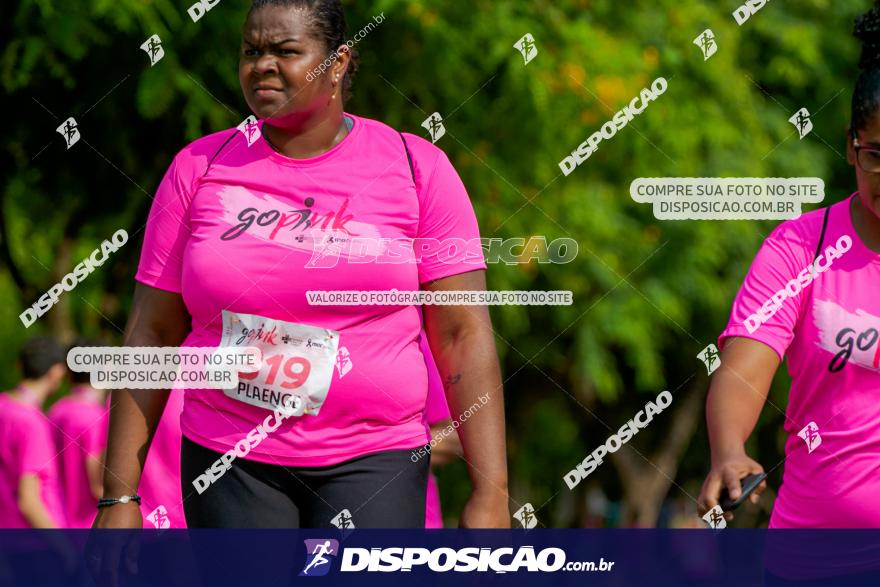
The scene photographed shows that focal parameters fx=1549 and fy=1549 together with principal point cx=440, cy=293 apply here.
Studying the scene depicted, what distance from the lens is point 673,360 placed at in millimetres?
11922

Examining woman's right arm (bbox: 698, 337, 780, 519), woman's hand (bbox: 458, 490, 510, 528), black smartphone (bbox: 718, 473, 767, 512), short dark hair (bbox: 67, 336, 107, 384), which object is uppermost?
short dark hair (bbox: 67, 336, 107, 384)

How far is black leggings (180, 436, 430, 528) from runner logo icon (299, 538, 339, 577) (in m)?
0.05

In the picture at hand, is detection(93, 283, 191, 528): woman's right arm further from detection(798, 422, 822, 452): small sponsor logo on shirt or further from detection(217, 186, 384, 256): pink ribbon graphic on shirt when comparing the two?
detection(798, 422, 822, 452): small sponsor logo on shirt

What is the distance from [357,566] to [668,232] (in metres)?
5.74

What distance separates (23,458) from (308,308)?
Result: 3.13 meters

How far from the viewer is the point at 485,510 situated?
3684 millimetres

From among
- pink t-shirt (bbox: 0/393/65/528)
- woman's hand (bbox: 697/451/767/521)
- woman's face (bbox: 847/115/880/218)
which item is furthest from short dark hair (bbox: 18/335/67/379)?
woman's face (bbox: 847/115/880/218)

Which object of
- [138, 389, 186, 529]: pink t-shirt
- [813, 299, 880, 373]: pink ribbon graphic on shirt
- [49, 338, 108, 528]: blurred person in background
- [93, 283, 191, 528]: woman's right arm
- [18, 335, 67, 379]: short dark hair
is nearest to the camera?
[813, 299, 880, 373]: pink ribbon graphic on shirt

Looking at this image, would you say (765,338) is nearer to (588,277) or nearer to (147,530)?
(147,530)

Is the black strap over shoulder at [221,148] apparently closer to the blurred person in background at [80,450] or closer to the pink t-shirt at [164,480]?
the pink t-shirt at [164,480]

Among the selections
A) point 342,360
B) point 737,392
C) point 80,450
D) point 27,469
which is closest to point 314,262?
point 342,360

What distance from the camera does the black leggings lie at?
3.52 metres

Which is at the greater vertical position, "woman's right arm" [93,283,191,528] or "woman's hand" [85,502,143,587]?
"woman's right arm" [93,283,191,528]

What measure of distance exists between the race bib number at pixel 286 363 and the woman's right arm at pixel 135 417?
0.25 m
